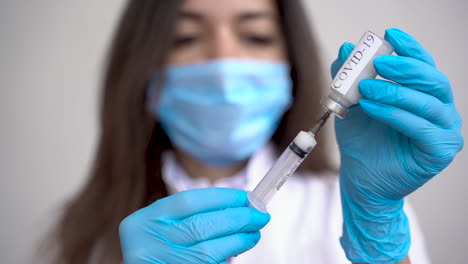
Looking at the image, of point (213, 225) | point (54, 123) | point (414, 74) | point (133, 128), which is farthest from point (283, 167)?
point (54, 123)

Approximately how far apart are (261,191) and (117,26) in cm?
95

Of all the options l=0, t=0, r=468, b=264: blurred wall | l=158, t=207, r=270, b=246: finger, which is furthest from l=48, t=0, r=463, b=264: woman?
l=0, t=0, r=468, b=264: blurred wall

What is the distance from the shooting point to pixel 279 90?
1.03 meters

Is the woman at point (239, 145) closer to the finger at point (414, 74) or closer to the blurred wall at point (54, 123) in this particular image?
the finger at point (414, 74)

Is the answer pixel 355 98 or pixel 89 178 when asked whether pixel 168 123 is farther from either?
pixel 355 98

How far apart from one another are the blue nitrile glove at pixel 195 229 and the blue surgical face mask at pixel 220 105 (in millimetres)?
376

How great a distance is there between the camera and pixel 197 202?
589 mm

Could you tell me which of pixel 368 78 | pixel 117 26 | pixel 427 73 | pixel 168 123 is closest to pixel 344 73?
pixel 368 78

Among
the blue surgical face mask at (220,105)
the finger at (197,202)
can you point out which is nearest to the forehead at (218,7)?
the blue surgical face mask at (220,105)

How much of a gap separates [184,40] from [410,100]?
0.70 meters

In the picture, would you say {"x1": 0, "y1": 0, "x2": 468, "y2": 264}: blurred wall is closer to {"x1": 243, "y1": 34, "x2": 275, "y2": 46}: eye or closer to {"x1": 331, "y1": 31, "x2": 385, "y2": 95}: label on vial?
{"x1": 243, "y1": 34, "x2": 275, "y2": 46}: eye

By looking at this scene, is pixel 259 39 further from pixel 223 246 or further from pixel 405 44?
pixel 223 246

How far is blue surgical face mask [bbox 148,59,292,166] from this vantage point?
94 cm

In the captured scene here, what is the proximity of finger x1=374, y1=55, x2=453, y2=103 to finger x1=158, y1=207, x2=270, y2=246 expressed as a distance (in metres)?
0.36
